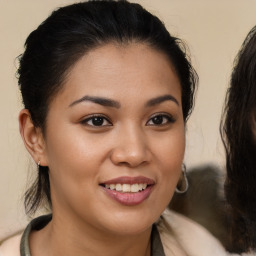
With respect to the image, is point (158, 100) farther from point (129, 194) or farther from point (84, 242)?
point (84, 242)

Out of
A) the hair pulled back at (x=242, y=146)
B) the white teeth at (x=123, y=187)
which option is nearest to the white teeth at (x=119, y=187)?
the white teeth at (x=123, y=187)

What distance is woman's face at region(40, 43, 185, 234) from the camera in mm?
936

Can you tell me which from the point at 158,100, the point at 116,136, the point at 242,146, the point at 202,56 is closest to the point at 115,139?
the point at 116,136

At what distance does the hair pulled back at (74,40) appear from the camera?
0.99 meters

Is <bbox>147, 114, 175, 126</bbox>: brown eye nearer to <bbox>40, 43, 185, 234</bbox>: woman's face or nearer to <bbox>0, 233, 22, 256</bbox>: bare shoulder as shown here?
<bbox>40, 43, 185, 234</bbox>: woman's face

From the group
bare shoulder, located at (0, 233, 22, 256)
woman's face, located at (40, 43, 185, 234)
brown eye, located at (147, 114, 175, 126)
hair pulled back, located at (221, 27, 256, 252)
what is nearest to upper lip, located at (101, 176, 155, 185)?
woman's face, located at (40, 43, 185, 234)

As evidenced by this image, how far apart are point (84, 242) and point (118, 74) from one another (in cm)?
33

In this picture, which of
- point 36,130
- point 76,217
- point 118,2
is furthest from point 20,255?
point 118,2

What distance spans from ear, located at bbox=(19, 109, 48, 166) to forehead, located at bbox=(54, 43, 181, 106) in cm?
12

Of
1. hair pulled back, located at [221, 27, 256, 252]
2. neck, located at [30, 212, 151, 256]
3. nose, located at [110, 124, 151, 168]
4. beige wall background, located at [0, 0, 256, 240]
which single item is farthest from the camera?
beige wall background, located at [0, 0, 256, 240]

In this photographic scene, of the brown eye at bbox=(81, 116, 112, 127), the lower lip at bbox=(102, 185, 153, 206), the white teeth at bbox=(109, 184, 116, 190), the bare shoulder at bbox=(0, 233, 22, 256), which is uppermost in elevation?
the brown eye at bbox=(81, 116, 112, 127)

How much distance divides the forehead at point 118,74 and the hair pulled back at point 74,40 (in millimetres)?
17

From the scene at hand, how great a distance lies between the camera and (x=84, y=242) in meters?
1.06

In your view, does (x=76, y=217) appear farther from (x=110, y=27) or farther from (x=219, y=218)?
(x=219, y=218)
